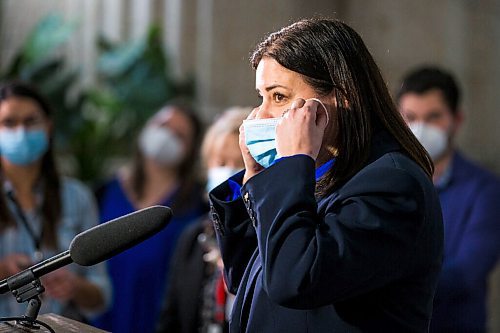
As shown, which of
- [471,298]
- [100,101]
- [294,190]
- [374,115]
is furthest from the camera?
[100,101]

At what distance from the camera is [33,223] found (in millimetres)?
3971

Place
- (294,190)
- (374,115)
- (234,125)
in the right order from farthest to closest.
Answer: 1. (234,125)
2. (374,115)
3. (294,190)

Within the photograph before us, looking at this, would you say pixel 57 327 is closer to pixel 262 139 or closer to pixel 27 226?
pixel 262 139

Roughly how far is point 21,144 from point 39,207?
0.81 ft

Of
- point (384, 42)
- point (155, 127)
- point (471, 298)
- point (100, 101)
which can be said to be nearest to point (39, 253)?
point (471, 298)

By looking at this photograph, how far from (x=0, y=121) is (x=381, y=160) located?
241cm

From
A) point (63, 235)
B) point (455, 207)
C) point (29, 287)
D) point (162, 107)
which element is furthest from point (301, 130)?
point (162, 107)

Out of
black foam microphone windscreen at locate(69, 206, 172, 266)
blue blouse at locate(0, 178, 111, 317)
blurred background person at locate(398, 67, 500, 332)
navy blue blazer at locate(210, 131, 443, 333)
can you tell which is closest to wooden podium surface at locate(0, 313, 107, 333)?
black foam microphone windscreen at locate(69, 206, 172, 266)

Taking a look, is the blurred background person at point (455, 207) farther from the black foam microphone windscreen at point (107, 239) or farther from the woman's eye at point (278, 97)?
the black foam microphone windscreen at point (107, 239)

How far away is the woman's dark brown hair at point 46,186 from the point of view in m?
3.92

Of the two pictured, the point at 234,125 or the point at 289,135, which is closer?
the point at 289,135

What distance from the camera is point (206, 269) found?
13.1 ft

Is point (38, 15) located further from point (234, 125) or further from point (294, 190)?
point (294, 190)

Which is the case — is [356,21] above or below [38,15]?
below
